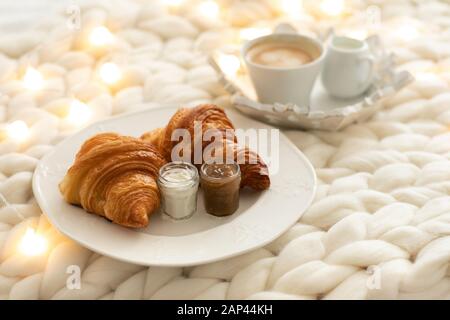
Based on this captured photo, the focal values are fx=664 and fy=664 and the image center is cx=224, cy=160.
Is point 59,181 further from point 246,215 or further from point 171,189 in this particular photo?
point 246,215

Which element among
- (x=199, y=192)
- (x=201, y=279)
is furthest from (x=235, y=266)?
(x=199, y=192)

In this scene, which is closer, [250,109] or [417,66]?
[250,109]

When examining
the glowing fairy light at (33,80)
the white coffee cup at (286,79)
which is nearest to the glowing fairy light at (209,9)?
the white coffee cup at (286,79)

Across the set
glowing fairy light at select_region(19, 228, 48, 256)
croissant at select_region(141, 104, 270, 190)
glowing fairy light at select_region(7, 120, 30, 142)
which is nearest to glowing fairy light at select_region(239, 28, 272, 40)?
croissant at select_region(141, 104, 270, 190)

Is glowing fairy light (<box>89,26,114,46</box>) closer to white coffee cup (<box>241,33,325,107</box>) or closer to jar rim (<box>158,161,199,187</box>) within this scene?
white coffee cup (<box>241,33,325,107</box>)
